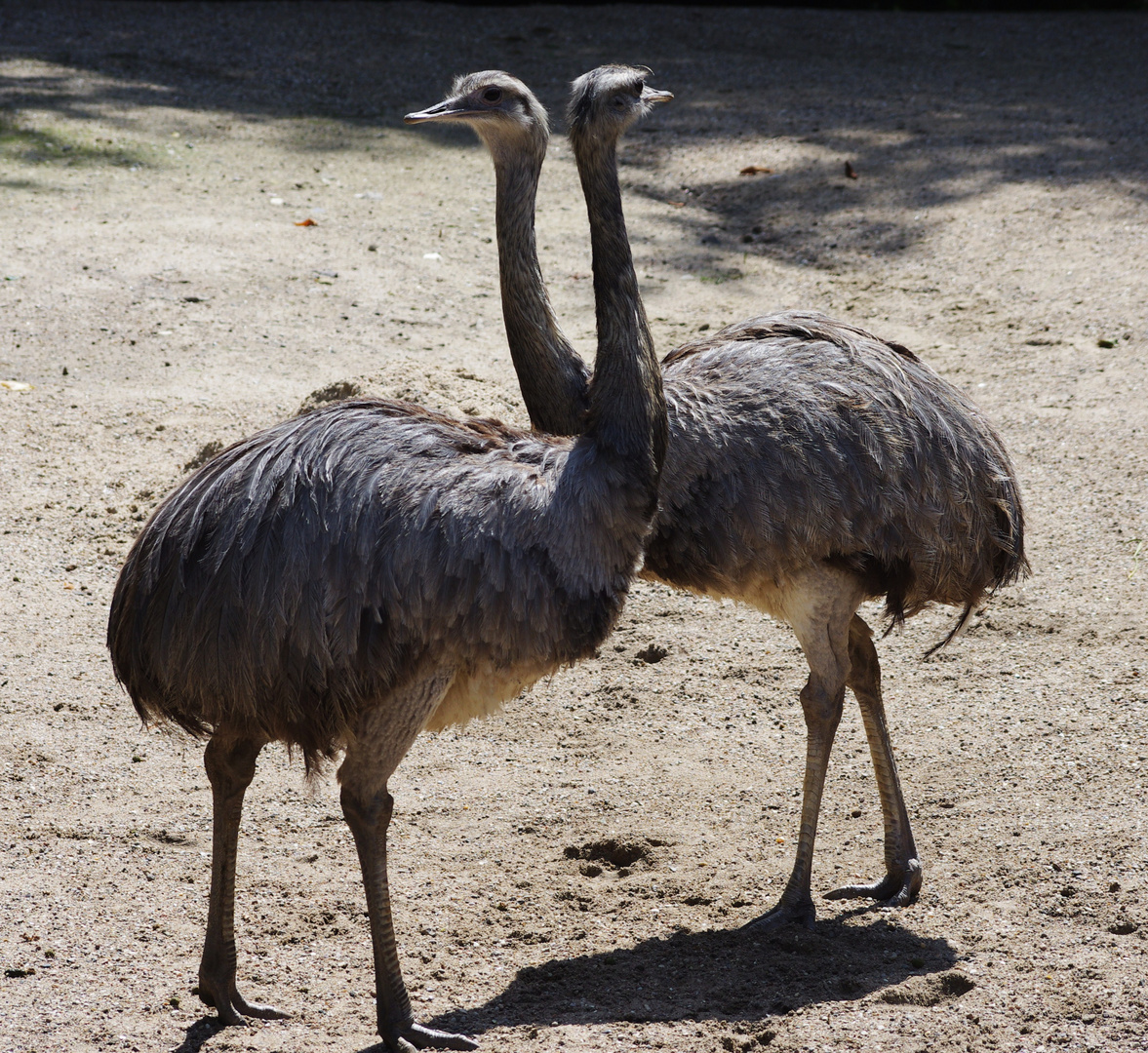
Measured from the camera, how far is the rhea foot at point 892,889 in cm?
424

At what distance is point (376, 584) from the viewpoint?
3312 millimetres

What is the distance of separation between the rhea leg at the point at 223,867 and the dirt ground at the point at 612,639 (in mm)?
92

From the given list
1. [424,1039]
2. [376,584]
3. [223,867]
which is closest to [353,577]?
[376,584]

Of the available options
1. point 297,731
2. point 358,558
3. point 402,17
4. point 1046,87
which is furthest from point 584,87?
point 402,17

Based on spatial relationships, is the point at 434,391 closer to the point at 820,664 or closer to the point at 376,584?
the point at 820,664

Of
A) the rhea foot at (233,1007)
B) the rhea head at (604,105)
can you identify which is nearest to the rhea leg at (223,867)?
the rhea foot at (233,1007)

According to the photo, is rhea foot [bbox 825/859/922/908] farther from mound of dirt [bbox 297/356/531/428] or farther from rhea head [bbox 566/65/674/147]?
mound of dirt [bbox 297/356/531/428]

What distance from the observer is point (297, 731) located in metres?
3.38

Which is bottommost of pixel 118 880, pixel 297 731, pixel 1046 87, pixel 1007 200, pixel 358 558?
pixel 118 880

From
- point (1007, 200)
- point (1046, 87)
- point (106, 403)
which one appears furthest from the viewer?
point (1046, 87)

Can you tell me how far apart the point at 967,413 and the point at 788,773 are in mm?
1393

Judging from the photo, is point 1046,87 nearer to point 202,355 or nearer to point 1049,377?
point 1049,377

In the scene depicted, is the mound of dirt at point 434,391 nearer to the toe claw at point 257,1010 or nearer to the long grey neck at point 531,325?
the long grey neck at point 531,325

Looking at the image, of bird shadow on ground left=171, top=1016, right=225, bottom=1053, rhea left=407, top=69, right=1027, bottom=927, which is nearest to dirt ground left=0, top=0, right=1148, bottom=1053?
bird shadow on ground left=171, top=1016, right=225, bottom=1053
